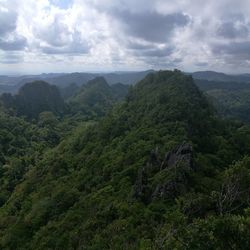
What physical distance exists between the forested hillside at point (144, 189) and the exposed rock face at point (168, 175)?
0.56ft

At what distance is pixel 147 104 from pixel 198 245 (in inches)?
5014

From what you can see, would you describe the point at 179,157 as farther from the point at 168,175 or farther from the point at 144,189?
the point at 144,189

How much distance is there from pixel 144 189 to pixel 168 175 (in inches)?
184

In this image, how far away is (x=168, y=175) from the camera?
67.4 m

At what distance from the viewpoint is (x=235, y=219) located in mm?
29547

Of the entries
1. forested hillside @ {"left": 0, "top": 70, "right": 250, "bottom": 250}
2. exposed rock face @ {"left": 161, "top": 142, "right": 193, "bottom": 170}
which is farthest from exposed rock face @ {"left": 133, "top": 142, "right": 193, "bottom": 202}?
forested hillside @ {"left": 0, "top": 70, "right": 250, "bottom": 250}

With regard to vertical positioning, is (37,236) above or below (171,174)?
below

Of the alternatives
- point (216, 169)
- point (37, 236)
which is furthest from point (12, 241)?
point (216, 169)

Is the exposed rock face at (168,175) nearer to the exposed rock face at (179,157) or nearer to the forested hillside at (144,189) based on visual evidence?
the exposed rock face at (179,157)

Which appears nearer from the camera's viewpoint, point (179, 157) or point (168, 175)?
point (168, 175)

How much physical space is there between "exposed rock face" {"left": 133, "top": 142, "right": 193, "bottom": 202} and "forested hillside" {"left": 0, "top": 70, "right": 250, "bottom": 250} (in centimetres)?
17

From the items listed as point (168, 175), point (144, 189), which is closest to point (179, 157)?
point (168, 175)

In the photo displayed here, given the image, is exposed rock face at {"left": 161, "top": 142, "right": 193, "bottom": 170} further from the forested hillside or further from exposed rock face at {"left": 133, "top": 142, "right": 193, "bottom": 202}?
the forested hillside

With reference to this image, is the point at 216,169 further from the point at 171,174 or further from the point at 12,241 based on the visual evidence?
the point at 12,241
